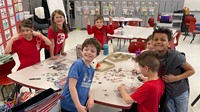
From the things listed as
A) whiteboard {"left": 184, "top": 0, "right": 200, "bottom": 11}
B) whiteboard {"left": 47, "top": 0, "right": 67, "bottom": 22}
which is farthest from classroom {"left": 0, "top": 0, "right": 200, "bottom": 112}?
whiteboard {"left": 184, "top": 0, "right": 200, "bottom": 11}

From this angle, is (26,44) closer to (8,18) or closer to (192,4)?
(8,18)

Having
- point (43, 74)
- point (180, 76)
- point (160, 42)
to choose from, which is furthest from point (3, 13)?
point (180, 76)

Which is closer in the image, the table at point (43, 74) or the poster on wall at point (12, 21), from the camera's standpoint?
the table at point (43, 74)

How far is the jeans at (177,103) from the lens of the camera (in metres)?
2.08

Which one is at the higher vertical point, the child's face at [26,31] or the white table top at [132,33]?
the child's face at [26,31]

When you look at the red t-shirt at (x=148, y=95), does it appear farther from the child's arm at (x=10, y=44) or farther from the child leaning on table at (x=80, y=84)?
the child's arm at (x=10, y=44)

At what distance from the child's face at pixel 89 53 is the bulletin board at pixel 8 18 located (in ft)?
10.9

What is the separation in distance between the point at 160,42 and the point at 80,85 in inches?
36.9

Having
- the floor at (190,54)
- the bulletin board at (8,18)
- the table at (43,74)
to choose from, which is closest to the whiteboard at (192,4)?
the floor at (190,54)

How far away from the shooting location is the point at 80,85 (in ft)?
5.86

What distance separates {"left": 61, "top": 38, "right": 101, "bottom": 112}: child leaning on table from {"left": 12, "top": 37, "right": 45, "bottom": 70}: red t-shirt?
1.16 meters

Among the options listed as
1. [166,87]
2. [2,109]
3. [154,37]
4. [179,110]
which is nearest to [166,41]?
[154,37]

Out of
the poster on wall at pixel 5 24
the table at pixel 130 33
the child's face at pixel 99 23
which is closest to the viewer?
the child's face at pixel 99 23

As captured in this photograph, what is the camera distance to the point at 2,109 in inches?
58.2
